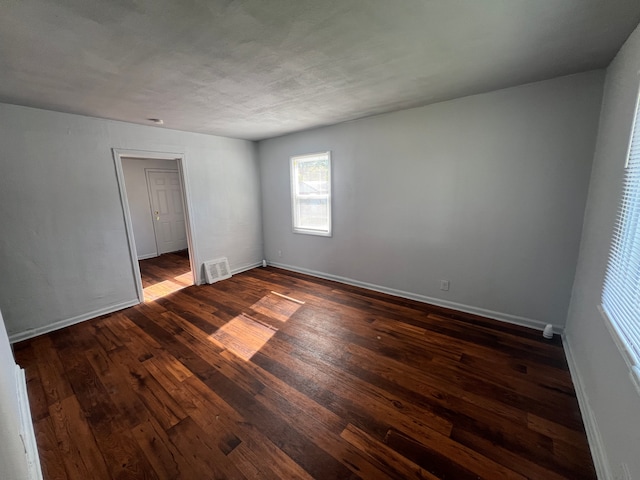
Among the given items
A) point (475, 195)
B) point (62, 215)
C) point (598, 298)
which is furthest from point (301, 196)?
point (598, 298)

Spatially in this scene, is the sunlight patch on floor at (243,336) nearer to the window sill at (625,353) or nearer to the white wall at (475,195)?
the white wall at (475,195)

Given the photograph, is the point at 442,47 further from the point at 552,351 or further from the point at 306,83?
the point at 552,351

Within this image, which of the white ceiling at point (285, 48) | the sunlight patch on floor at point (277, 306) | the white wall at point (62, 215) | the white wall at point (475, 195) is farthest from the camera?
the sunlight patch on floor at point (277, 306)

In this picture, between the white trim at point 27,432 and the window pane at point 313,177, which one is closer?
the white trim at point 27,432

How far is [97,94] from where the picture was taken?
7.39 feet

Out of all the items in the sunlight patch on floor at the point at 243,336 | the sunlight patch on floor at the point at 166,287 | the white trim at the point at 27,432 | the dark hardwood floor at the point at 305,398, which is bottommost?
the dark hardwood floor at the point at 305,398

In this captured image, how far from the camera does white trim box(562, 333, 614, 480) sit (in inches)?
50.0

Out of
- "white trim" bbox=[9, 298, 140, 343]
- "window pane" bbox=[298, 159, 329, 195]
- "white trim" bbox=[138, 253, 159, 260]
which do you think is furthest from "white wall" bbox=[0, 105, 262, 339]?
"white trim" bbox=[138, 253, 159, 260]

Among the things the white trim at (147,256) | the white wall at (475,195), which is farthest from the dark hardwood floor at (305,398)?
the white trim at (147,256)

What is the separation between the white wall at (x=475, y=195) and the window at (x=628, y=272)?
0.95 m

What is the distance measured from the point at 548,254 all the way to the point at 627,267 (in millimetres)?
1297

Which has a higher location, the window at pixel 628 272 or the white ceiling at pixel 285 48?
the white ceiling at pixel 285 48

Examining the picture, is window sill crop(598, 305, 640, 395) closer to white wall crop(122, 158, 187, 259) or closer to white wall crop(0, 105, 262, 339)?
white wall crop(0, 105, 262, 339)

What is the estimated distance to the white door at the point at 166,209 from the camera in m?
5.83
